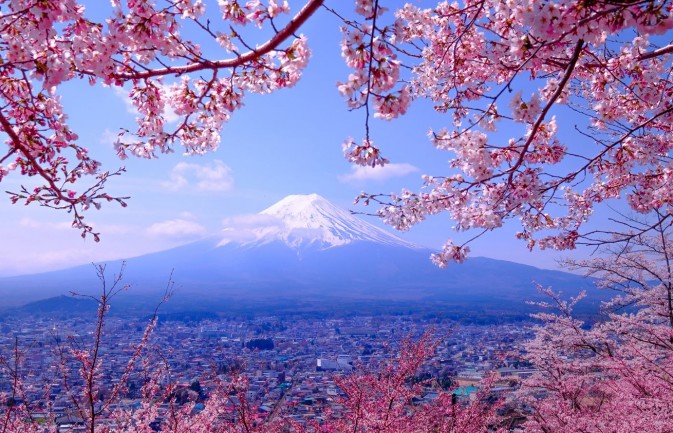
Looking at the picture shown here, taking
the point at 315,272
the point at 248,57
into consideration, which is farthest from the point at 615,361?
the point at 315,272

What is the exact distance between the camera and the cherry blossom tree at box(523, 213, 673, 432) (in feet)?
14.1

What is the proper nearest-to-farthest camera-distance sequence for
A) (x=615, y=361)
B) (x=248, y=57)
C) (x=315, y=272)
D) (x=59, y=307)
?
(x=248, y=57), (x=615, y=361), (x=59, y=307), (x=315, y=272)

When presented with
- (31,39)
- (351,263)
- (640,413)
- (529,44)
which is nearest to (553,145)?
(529,44)

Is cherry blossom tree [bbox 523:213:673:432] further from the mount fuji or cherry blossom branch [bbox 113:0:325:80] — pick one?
the mount fuji

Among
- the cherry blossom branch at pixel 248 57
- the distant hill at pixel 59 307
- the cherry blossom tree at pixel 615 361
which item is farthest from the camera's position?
the distant hill at pixel 59 307

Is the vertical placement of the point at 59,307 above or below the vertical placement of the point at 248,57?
below

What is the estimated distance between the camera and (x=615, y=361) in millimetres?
4844

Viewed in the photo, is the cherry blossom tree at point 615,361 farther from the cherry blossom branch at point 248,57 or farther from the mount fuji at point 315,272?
the mount fuji at point 315,272

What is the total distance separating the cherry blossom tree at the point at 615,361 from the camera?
4.30m

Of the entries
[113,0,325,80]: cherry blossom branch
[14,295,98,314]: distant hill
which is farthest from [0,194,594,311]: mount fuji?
[113,0,325,80]: cherry blossom branch

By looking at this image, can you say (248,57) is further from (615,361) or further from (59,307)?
(59,307)

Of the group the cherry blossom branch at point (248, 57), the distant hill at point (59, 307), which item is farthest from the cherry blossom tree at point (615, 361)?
the distant hill at point (59, 307)

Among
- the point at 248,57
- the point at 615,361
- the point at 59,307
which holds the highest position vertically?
the point at 248,57

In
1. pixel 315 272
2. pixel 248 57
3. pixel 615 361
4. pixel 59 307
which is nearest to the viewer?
pixel 248 57
